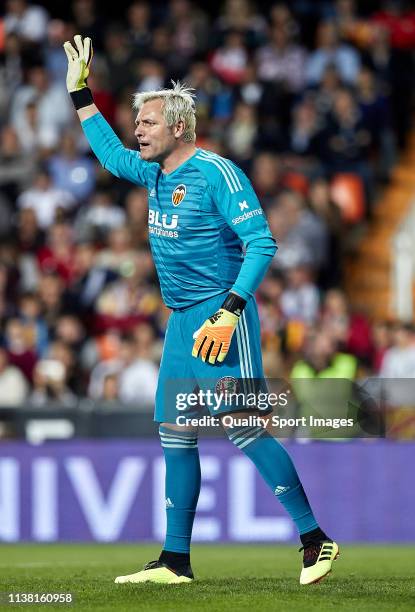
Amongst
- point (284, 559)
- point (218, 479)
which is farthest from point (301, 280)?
point (284, 559)

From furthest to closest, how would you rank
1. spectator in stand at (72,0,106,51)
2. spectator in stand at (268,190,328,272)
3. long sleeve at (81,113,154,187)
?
spectator in stand at (72,0,106,51) → spectator in stand at (268,190,328,272) → long sleeve at (81,113,154,187)

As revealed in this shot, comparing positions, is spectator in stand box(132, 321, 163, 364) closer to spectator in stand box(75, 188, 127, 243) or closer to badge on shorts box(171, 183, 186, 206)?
spectator in stand box(75, 188, 127, 243)

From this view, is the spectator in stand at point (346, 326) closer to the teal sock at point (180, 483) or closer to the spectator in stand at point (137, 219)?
the spectator in stand at point (137, 219)

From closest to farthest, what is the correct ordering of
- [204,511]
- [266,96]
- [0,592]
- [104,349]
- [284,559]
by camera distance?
[0,592], [284,559], [204,511], [104,349], [266,96]

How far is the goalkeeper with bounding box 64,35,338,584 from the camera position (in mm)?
6703

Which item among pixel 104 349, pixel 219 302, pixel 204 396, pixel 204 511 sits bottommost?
pixel 204 511

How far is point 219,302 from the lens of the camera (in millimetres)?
6895

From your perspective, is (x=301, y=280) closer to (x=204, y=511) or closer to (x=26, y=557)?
(x=204, y=511)

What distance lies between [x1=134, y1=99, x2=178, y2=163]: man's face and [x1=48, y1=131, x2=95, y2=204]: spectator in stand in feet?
27.6

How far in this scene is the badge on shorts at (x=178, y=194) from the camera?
6949mm

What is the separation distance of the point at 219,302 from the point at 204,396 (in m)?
0.48

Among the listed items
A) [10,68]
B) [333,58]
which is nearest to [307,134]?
[333,58]

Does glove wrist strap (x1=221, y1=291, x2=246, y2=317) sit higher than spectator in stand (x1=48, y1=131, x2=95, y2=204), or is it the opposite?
spectator in stand (x1=48, y1=131, x2=95, y2=204)

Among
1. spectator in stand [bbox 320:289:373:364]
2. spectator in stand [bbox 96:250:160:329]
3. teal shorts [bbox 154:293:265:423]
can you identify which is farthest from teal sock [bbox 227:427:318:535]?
spectator in stand [bbox 96:250:160:329]
